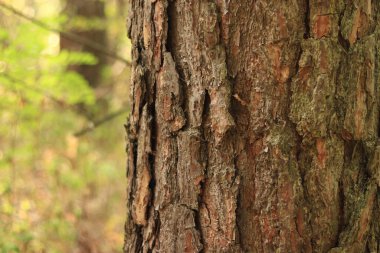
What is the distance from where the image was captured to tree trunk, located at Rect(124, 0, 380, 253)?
1422 millimetres

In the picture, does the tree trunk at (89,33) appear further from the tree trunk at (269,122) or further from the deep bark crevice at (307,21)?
the deep bark crevice at (307,21)

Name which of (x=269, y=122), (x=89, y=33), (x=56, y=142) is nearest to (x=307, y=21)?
(x=269, y=122)

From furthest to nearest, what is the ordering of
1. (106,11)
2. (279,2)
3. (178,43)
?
(106,11), (178,43), (279,2)

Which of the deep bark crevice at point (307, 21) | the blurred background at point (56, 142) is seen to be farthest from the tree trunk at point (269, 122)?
the blurred background at point (56, 142)

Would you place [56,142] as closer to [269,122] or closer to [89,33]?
[89,33]

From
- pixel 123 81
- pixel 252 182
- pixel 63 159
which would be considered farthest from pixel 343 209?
pixel 123 81

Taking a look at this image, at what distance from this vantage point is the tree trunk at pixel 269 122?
1.42m

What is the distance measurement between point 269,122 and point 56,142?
4628 millimetres

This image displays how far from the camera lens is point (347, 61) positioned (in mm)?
1448

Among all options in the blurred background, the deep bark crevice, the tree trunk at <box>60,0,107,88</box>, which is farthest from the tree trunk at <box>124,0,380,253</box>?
the tree trunk at <box>60,0,107,88</box>

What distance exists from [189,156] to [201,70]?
0.88 feet

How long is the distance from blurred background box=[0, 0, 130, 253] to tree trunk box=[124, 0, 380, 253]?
5.67 feet

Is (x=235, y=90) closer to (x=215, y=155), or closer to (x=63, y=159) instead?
(x=215, y=155)

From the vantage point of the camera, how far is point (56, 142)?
5.68 meters
